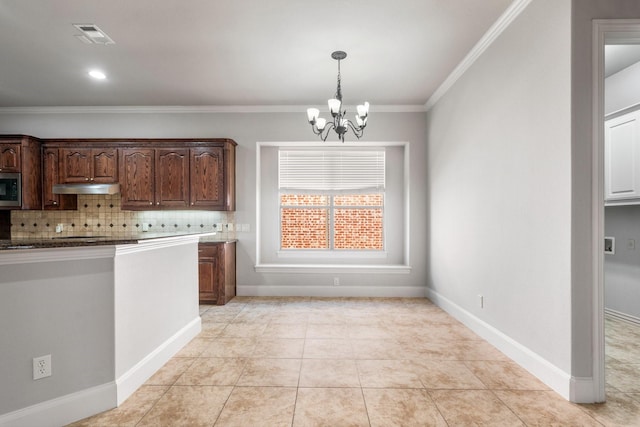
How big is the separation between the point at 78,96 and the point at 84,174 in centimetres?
109

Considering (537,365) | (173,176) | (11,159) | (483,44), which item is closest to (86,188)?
(11,159)

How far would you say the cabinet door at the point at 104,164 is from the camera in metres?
4.85

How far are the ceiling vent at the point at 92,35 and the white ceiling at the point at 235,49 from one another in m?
0.05

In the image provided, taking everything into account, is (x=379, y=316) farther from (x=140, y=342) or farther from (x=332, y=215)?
(x=140, y=342)

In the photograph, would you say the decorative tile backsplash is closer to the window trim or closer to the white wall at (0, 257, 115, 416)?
the window trim

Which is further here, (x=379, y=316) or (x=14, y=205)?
(x=14, y=205)

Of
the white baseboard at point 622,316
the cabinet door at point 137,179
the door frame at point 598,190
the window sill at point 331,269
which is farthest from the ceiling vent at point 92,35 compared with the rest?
the white baseboard at point 622,316

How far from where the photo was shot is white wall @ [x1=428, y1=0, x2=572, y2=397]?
228 centimetres

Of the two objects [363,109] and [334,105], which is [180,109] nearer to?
[334,105]

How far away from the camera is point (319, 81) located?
421 centimetres

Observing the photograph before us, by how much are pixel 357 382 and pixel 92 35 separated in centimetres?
383

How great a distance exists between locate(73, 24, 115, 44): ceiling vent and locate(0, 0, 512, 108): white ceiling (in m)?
0.05

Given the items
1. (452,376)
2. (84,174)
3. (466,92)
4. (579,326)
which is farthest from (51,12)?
(579,326)

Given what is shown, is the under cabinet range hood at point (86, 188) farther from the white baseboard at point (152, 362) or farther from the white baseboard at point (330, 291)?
the white baseboard at point (152, 362)
